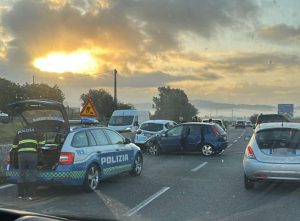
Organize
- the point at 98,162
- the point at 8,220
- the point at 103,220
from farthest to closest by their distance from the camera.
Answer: the point at 98,162 < the point at 103,220 < the point at 8,220

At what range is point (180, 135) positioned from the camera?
22531 mm

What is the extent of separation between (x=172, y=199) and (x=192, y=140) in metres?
12.2

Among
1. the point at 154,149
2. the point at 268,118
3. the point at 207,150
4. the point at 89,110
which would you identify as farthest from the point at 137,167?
the point at 268,118

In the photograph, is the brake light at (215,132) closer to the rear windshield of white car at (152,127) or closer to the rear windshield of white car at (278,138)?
the rear windshield of white car at (152,127)

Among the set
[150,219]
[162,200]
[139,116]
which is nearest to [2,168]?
[162,200]

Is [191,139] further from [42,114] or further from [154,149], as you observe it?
[42,114]

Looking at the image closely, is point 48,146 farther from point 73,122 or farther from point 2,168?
point 2,168

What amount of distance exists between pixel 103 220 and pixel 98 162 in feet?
24.5

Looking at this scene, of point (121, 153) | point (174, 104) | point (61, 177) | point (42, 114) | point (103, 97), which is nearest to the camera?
point (61, 177)

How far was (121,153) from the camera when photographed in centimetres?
1322

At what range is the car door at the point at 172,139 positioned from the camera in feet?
73.8

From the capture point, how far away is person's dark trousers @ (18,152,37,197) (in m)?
11.0

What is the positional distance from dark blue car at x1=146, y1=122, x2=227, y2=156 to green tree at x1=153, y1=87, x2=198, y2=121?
70944 mm

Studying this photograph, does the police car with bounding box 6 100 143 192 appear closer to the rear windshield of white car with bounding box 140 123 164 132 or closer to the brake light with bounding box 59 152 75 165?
the brake light with bounding box 59 152 75 165
